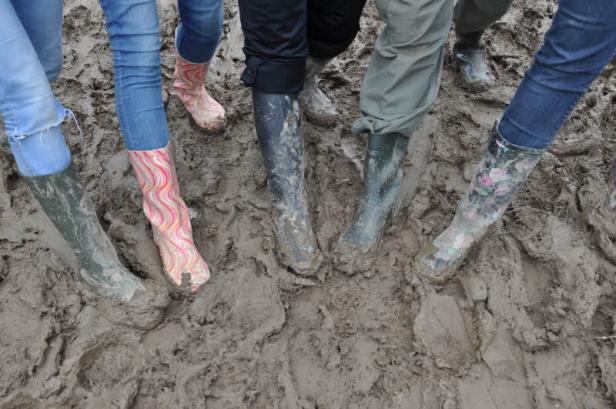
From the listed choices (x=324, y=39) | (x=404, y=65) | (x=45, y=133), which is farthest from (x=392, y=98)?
(x=45, y=133)

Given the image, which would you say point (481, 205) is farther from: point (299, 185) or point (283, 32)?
point (283, 32)

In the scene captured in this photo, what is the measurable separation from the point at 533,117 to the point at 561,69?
0.13 meters

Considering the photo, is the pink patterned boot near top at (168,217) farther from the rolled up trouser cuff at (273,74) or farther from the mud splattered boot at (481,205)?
the mud splattered boot at (481,205)

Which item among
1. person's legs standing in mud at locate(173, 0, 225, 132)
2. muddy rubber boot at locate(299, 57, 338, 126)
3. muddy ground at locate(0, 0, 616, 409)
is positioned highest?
person's legs standing in mud at locate(173, 0, 225, 132)

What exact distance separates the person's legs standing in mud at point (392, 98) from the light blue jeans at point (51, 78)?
1.85 feet

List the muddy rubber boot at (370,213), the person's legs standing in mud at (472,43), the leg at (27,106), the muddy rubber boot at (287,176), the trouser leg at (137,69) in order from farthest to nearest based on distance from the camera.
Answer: the person's legs standing in mud at (472,43) → the muddy rubber boot at (370,213) → the muddy rubber boot at (287,176) → the trouser leg at (137,69) → the leg at (27,106)

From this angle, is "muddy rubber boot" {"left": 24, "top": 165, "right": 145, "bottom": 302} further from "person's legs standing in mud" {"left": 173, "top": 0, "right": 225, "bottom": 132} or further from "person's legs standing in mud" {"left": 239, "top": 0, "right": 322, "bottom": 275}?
"person's legs standing in mud" {"left": 173, "top": 0, "right": 225, "bottom": 132}

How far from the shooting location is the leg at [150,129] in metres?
1.23

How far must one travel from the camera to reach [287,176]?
1.56 metres

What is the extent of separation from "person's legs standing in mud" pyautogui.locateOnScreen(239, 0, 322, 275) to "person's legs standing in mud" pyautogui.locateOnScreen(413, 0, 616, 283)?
0.39m

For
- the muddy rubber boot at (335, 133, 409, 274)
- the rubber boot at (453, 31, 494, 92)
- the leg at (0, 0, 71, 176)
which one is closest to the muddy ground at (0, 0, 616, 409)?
the muddy rubber boot at (335, 133, 409, 274)

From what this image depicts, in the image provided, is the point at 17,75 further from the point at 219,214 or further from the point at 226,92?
the point at 226,92

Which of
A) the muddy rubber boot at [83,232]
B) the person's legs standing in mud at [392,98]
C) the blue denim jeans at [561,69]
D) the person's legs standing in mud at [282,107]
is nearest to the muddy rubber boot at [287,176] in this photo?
the person's legs standing in mud at [282,107]

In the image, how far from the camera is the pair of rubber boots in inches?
58.7
